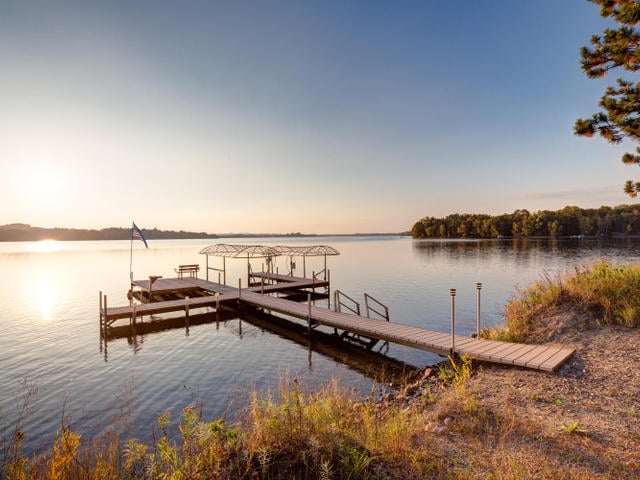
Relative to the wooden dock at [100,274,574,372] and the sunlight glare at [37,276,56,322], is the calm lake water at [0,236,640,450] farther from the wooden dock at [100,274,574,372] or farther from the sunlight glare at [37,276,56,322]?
the wooden dock at [100,274,574,372]

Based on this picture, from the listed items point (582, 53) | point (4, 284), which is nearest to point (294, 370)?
point (582, 53)

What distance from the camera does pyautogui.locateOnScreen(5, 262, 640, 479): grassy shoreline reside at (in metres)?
3.79

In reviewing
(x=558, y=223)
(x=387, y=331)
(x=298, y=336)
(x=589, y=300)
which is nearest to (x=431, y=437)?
(x=387, y=331)

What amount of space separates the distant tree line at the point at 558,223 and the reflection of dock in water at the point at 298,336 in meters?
127

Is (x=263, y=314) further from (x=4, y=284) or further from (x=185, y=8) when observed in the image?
(x=4, y=284)

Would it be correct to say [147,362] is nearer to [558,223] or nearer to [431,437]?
[431,437]

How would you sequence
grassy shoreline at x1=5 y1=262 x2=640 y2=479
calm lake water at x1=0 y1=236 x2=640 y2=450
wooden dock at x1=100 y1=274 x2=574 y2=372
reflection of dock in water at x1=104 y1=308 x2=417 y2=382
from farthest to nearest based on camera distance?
reflection of dock in water at x1=104 y1=308 x2=417 y2=382
calm lake water at x1=0 y1=236 x2=640 y2=450
wooden dock at x1=100 y1=274 x2=574 y2=372
grassy shoreline at x1=5 y1=262 x2=640 y2=479

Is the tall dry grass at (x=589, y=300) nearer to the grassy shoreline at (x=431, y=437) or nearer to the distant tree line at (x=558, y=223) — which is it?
the grassy shoreline at (x=431, y=437)

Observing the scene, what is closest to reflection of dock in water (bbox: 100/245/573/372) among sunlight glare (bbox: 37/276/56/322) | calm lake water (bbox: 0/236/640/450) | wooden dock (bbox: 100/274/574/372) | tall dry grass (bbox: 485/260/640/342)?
wooden dock (bbox: 100/274/574/372)

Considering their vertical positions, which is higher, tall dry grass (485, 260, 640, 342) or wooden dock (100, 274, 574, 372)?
tall dry grass (485, 260, 640, 342)

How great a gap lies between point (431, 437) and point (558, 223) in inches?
5460

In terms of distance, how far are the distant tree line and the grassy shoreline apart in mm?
131863

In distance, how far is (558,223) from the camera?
116500 millimetres

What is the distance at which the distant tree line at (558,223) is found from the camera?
372 ft
